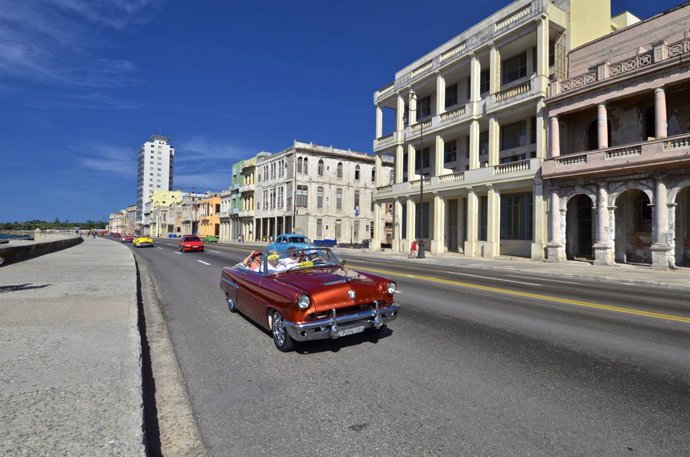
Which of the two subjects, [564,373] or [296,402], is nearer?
[296,402]

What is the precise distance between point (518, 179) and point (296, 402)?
25.9 m

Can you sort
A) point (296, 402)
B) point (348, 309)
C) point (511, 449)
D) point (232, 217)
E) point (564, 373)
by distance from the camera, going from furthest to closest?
point (232, 217) → point (348, 309) → point (564, 373) → point (296, 402) → point (511, 449)

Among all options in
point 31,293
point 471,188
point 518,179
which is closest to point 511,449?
point 31,293

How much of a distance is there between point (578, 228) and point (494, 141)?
26.9ft

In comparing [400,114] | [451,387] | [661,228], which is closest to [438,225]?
[400,114]

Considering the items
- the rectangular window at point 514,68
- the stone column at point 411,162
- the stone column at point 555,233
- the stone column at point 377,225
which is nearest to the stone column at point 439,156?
the stone column at point 411,162

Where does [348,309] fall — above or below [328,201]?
below

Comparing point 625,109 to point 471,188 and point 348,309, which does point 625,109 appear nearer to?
point 471,188

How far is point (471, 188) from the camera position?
98.3 ft

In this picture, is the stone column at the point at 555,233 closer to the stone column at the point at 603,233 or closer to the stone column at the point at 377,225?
the stone column at the point at 603,233

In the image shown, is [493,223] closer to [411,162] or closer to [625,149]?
[625,149]

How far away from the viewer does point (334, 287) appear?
17.1 feet

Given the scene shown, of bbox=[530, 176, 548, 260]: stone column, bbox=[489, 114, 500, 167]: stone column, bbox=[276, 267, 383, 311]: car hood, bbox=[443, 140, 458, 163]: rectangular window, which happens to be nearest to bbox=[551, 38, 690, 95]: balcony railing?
bbox=[489, 114, 500, 167]: stone column

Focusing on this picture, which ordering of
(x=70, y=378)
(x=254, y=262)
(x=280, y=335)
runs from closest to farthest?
(x=70, y=378)
(x=280, y=335)
(x=254, y=262)
